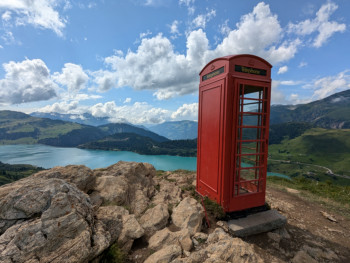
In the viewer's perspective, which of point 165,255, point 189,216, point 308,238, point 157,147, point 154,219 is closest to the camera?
point 165,255

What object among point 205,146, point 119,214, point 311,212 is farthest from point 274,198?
point 119,214

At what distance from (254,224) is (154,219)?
3.09 m

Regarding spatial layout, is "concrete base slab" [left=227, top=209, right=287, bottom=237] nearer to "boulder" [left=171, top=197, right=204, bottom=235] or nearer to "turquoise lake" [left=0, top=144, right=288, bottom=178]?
"boulder" [left=171, top=197, right=204, bottom=235]

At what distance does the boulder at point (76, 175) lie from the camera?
536 centimetres

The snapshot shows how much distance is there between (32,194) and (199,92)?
5.88m

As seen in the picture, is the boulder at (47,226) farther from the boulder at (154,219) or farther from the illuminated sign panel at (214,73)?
the illuminated sign panel at (214,73)

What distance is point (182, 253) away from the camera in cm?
389

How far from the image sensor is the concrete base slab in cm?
518

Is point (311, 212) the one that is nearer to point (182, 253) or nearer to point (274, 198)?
point (274, 198)

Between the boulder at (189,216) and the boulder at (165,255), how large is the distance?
0.98m

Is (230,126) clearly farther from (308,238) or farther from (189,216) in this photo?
(308,238)

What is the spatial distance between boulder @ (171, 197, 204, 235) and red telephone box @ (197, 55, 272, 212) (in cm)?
95

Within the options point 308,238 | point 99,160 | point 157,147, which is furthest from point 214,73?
point 157,147

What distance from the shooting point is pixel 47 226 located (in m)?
3.13
